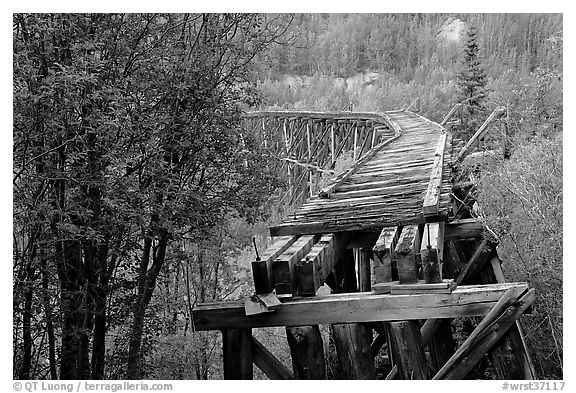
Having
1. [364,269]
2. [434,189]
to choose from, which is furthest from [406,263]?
[434,189]

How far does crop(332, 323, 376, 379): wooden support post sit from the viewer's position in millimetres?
3039

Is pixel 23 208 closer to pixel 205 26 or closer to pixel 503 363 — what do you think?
pixel 205 26

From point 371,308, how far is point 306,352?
16.4 inches

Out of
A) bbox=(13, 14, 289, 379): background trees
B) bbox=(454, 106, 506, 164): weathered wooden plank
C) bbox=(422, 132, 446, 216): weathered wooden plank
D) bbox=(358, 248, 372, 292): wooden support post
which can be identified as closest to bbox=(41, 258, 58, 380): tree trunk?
bbox=(13, 14, 289, 379): background trees

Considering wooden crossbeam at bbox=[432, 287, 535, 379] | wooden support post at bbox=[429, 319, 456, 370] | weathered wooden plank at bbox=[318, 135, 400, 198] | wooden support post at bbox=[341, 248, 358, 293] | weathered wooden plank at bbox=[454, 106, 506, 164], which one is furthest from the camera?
weathered wooden plank at bbox=[454, 106, 506, 164]

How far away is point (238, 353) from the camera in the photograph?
3.20 metres

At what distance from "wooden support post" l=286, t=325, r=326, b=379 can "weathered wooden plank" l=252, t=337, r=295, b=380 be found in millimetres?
141

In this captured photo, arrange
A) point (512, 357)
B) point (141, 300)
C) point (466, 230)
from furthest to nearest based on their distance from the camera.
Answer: point (141, 300), point (466, 230), point (512, 357)

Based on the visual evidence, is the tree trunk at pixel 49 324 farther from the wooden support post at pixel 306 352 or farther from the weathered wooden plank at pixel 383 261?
the weathered wooden plank at pixel 383 261

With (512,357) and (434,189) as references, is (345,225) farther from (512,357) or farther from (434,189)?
(512,357)

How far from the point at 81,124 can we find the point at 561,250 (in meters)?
3.45

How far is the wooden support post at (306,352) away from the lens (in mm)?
3041

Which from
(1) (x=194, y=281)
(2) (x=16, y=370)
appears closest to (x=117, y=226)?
(2) (x=16, y=370)

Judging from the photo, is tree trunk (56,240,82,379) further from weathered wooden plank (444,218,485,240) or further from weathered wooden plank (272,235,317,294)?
weathered wooden plank (444,218,485,240)
